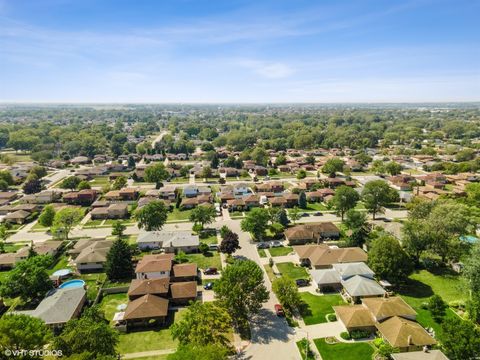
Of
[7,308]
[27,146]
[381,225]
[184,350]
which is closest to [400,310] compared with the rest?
[184,350]

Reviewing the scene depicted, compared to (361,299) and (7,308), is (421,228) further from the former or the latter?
(7,308)

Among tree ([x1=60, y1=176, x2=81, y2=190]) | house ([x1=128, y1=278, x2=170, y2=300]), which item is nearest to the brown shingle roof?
house ([x1=128, y1=278, x2=170, y2=300])

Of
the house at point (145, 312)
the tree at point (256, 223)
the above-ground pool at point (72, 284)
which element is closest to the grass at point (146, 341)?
the house at point (145, 312)

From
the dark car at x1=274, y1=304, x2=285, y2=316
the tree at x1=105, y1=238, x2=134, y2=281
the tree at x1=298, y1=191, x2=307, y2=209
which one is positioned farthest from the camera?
the tree at x1=298, y1=191, x2=307, y2=209

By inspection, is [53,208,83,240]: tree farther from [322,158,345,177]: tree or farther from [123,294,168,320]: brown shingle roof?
[322,158,345,177]: tree

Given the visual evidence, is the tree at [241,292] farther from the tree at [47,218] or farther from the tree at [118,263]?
the tree at [47,218]

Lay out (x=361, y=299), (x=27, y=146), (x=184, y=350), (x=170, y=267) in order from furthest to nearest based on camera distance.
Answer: (x=27, y=146) < (x=170, y=267) < (x=361, y=299) < (x=184, y=350)

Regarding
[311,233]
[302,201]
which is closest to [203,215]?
[311,233]
